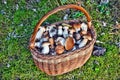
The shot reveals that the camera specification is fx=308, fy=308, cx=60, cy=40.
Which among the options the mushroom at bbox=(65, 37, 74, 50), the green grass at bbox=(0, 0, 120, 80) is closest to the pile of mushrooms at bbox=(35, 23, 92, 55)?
the mushroom at bbox=(65, 37, 74, 50)

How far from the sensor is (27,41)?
3566 millimetres

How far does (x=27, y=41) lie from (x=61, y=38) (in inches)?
24.7

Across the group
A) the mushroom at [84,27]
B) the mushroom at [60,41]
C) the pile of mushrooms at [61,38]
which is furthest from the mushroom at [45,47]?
the mushroom at [84,27]

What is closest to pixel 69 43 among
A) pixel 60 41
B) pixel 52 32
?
pixel 60 41

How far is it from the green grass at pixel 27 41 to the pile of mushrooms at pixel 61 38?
0.46 m

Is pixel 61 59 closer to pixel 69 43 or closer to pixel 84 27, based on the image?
pixel 69 43

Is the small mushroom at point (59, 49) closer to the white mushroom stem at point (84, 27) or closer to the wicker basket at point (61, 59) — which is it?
the wicker basket at point (61, 59)

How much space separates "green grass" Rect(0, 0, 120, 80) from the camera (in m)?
3.40

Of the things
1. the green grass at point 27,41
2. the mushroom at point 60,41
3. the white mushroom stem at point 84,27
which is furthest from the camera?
the green grass at point 27,41

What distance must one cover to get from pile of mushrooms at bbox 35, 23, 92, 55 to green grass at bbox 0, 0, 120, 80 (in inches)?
18.1

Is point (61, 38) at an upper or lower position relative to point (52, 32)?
lower

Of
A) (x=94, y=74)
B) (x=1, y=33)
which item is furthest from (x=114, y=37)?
(x=1, y=33)

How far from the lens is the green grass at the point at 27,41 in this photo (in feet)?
11.2

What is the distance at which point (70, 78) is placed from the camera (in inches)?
134
